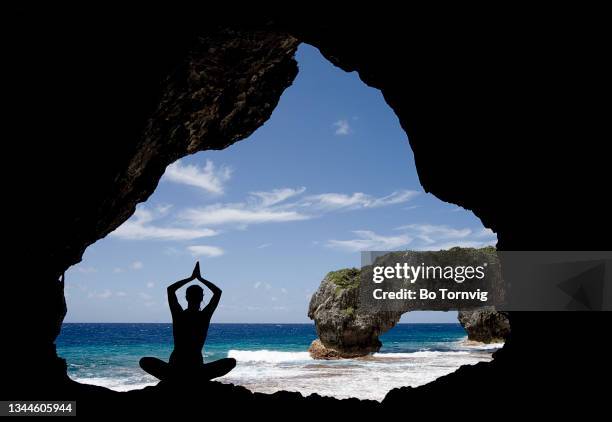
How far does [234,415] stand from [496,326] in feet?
139

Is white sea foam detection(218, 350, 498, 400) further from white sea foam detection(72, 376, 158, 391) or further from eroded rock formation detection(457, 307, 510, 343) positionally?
eroded rock formation detection(457, 307, 510, 343)

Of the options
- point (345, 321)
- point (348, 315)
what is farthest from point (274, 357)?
point (348, 315)

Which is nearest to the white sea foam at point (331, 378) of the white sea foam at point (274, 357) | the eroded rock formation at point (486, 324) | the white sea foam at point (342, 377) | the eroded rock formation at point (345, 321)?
the white sea foam at point (342, 377)

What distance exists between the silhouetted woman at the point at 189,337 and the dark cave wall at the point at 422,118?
2.48 meters

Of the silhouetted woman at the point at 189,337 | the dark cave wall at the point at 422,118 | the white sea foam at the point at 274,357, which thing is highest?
the dark cave wall at the point at 422,118

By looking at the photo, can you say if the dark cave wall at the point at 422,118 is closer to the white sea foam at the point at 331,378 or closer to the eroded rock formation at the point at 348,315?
the white sea foam at the point at 331,378

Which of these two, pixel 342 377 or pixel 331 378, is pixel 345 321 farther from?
pixel 331 378

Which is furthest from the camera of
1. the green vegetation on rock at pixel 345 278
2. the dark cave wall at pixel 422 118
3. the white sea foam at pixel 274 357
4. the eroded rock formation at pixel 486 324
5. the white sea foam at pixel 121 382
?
the white sea foam at pixel 274 357

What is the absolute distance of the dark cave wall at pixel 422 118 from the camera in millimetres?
6758

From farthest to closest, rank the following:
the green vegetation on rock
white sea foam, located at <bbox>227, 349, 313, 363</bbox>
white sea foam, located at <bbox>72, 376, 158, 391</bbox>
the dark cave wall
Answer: white sea foam, located at <bbox>227, 349, 313, 363</bbox>, the green vegetation on rock, white sea foam, located at <bbox>72, 376, 158, 391</bbox>, the dark cave wall

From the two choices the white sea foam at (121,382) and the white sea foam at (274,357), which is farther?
the white sea foam at (274,357)

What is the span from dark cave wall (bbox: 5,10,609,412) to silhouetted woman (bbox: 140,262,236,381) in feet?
8.13

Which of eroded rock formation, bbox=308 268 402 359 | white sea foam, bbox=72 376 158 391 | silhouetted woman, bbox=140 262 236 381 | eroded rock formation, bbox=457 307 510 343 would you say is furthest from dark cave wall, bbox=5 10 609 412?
eroded rock formation, bbox=457 307 510 343

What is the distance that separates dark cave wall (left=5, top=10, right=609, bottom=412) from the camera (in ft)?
22.2
